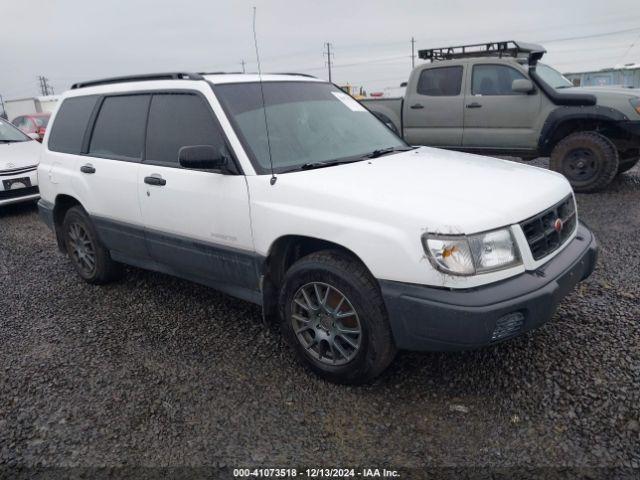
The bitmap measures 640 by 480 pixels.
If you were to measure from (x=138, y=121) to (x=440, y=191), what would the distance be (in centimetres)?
243

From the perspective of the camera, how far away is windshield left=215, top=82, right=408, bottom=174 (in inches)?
128

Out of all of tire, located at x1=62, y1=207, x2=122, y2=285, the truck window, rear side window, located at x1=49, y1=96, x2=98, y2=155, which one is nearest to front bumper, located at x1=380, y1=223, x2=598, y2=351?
tire, located at x1=62, y1=207, x2=122, y2=285

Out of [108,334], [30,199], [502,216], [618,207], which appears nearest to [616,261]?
[618,207]

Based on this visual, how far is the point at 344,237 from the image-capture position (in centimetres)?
267

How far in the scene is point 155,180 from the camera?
3607 millimetres

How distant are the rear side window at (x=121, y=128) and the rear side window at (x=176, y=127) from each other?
5.0 inches

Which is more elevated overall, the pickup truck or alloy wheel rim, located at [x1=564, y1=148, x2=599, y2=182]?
the pickup truck

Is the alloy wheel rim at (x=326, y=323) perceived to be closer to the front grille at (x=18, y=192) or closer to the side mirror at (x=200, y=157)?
the side mirror at (x=200, y=157)

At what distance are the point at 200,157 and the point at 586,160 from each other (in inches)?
244

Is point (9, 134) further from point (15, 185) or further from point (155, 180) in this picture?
point (155, 180)

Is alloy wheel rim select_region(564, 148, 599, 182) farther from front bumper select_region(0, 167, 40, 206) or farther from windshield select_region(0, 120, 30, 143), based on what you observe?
windshield select_region(0, 120, 30, 143)

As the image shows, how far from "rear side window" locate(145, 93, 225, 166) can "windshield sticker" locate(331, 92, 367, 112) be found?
44.8 inches

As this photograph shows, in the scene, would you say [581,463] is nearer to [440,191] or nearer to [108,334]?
[440,191]

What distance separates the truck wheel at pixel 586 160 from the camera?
7023 millimetres
